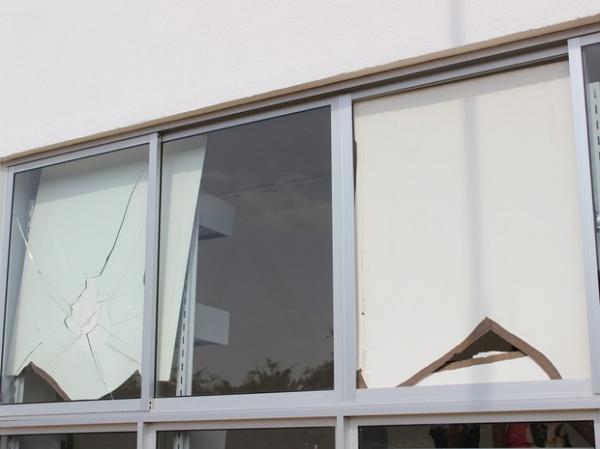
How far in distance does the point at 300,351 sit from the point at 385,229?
0.57 meters

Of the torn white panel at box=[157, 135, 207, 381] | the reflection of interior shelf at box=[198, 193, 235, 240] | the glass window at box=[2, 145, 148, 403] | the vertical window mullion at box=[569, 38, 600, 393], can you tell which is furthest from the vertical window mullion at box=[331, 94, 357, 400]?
the glass window at box=[2, 145, 148, 403]

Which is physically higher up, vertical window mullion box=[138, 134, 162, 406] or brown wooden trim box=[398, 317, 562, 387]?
vertical window mullion box=[138, 134, 162, 406]

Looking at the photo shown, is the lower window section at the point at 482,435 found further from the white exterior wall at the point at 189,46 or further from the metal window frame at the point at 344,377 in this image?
the white exterior wall at the point at 189,46

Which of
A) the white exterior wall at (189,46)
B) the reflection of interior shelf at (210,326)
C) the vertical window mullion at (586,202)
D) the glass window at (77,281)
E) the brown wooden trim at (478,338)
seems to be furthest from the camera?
the glass window at (77,281)

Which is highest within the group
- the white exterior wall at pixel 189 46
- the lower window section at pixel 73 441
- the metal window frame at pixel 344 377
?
the white exterior wall at pixel 189 46

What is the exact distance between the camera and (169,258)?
4.04m

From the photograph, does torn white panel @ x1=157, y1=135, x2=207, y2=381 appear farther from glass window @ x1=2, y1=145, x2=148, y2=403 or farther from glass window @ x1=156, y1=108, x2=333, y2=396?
glass window @ x1=2, y1=145, x2=148, y2=403

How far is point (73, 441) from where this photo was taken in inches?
160

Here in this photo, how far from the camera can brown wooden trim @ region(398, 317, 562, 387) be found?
3.02m

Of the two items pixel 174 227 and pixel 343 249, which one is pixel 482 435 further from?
pixel 174 227

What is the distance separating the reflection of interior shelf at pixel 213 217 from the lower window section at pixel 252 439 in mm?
819

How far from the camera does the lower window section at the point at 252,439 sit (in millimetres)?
3412

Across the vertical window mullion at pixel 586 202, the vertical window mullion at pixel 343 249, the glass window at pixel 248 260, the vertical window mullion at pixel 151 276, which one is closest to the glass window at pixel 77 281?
the vertical window mullion at pixel 151 276

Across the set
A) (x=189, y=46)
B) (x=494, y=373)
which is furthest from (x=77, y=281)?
(x=494, y=373)
